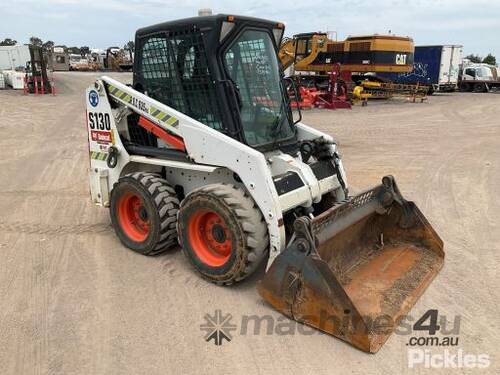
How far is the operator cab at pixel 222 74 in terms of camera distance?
3.84m

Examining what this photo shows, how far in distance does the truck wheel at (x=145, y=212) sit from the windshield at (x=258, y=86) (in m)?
0.99

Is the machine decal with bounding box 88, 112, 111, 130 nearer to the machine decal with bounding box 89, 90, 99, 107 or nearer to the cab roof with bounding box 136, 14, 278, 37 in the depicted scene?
the machine decal with bounding box 89, 90, 99, 107

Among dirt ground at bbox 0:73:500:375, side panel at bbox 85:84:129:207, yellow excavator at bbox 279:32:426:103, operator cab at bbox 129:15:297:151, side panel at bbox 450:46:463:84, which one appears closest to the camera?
dirt ground at bbox 0:73:500:375

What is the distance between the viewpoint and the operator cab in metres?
3.84

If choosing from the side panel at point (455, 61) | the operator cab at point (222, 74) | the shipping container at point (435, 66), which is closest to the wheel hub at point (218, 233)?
the operator cab at point (222, 74)

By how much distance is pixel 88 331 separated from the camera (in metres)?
3.25

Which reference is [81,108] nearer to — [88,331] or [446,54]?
[88,331]

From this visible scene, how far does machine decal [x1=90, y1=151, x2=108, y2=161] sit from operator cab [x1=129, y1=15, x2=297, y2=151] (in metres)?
A: 0.85

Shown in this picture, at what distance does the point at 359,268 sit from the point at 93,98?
324 cm

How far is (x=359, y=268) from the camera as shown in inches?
153

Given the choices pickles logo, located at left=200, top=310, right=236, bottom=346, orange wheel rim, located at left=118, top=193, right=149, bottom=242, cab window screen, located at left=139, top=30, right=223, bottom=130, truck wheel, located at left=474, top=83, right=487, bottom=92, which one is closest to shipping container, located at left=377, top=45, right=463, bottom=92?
truck wheel, located at left=474, top=83, right=487, bottom=92

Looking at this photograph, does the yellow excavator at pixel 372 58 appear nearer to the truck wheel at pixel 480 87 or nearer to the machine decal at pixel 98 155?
the truck wheel at pixel 480 87

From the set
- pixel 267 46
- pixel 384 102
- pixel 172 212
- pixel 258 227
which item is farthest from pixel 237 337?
pixel 384 102

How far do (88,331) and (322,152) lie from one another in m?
2.63
